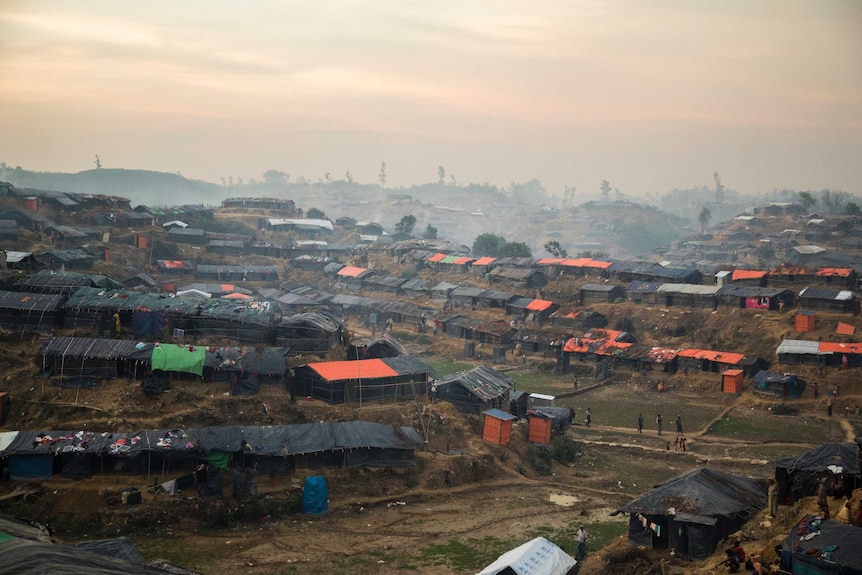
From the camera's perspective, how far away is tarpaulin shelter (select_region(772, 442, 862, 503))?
2127 centimetres

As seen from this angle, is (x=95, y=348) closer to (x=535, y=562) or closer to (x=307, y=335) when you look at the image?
(x=307, y=335)

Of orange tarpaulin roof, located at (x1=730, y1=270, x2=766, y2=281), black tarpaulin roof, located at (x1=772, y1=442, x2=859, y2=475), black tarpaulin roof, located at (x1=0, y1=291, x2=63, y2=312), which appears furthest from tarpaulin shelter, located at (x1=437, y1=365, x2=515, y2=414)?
orange tarpaulin roof, located at (x1=730, y1=270, x2=766, y2=281)

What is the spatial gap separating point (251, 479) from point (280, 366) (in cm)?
749

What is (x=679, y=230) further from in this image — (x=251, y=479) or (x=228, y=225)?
(x=251, y=479)

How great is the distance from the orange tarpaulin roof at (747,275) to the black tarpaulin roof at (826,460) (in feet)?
136

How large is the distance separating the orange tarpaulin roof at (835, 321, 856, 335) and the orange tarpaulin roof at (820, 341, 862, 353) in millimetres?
3305

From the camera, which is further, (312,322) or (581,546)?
(312,322)

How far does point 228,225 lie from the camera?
9338cm

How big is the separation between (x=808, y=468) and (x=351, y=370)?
770 inches

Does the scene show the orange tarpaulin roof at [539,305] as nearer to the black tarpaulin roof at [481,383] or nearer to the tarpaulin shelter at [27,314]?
the black tarpaulin roof at [481,383]

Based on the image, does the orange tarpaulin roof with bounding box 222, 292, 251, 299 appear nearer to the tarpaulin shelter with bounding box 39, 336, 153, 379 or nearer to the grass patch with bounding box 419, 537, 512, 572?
the tarpaulin shelter with bounding box 39, 336, 153, 379

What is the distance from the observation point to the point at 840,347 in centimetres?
4566

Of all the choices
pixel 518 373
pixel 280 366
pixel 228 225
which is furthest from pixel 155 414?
pixel 228 225

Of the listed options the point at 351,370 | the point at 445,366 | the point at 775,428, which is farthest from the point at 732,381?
the point at 351,370
